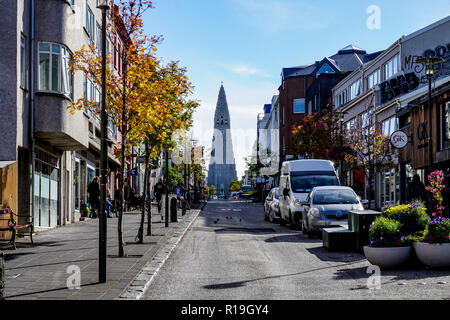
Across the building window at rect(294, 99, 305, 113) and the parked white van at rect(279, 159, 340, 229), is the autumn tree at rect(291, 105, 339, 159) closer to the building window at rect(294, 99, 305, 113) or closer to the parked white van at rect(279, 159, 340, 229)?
the parked white van at rect(279, 159, 340, 229)

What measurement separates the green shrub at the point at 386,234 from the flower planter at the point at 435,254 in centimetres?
54

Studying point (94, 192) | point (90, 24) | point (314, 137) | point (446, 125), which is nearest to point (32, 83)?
point (94, 192)

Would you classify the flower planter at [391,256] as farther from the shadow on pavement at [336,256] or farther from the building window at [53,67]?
the building window at [53,67]

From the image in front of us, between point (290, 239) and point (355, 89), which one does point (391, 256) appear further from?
point (355, 89)

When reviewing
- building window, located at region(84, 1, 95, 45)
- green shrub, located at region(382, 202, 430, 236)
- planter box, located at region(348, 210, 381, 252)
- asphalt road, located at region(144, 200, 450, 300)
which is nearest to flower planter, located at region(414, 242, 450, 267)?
asphalt road, located at region(144, 200, 450, 300)

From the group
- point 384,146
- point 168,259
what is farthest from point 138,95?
point 384,146

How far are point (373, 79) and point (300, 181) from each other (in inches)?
886

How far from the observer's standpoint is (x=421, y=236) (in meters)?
11.9

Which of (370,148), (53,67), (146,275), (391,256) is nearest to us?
(146,275)

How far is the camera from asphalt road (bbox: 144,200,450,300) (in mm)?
9000

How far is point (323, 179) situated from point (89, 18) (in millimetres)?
12967

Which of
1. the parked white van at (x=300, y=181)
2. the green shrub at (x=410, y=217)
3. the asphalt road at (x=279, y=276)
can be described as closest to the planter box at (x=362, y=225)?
the asphalt road at (x=279, y=276)

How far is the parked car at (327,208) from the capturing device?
1947 cm

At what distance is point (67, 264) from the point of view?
1227 cm
